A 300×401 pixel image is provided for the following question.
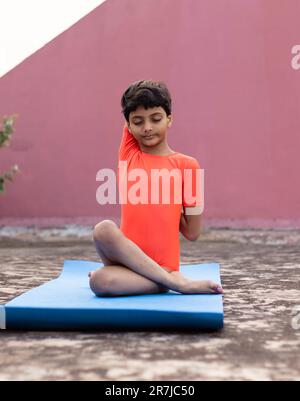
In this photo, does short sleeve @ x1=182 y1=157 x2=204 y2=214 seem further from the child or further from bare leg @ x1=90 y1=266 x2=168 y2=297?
bare leg @ x1=90 y1=266 x2=168 y2=297

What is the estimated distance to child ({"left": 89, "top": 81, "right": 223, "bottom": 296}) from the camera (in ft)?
5.68

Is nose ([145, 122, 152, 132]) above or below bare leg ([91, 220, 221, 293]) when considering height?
above

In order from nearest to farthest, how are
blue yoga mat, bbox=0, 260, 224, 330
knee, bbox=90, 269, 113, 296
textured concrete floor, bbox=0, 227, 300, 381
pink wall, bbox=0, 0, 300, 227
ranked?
textured concrete floor, bbox=0, 227, 300, 381
blue yoga mat, bbox=0, 260, 224, 330
knee, bbox=90, 269, 113, 296
pink wall, bbox=0, 0, 300, 227

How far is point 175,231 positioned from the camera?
1.90 m

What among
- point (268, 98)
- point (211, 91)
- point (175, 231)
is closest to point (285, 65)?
point (268, 98)

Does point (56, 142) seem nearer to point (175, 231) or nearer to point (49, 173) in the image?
point (49, 173)

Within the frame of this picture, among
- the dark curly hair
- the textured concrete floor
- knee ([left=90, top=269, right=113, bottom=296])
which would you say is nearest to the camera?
the textured concrete floor

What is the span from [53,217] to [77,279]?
2.59m

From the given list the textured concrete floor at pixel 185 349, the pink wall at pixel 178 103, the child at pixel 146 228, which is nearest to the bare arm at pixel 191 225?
the child at pixel 146 228

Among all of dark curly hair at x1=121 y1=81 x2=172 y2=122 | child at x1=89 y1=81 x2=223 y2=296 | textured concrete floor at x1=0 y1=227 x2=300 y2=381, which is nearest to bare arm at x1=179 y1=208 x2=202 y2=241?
child at x1=89 y1=81 x2=223 y2=296

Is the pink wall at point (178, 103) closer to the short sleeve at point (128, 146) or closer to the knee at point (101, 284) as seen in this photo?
the short sleeve at point (128, 146)

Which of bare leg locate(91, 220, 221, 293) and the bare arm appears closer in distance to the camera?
bare leg locate(91, 220, 221, 293)

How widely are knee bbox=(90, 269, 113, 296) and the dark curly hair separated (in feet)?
1.79

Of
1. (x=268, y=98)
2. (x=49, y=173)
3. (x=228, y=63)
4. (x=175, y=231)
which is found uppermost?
(x=228, y=63)
